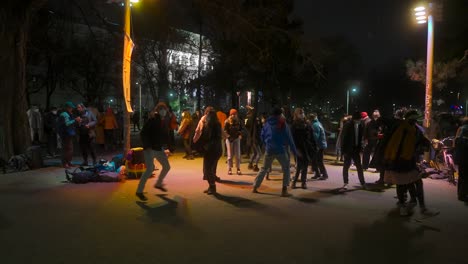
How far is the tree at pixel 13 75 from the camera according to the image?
12.2 meters

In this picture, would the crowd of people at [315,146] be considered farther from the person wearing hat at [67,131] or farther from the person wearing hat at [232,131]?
the person wearing hat at [67,131]

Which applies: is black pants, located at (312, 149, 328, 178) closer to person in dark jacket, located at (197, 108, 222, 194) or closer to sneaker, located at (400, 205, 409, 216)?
person in dark jacket, located at (197, 108, 222, 194)

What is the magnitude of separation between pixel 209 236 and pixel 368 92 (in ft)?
181

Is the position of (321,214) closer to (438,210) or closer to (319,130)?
(438,210)

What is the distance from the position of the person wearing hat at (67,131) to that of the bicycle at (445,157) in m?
9.72

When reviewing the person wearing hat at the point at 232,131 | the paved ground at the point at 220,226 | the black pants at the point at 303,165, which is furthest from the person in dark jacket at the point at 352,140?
the person wearing hat at the point at 232,131

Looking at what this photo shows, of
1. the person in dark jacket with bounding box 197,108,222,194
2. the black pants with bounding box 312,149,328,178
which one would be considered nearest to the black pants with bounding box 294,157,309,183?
the black pants with bounding box 312,149,328,178

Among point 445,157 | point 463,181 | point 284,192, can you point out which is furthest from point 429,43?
point 284,192

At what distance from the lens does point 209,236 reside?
5.79 metres

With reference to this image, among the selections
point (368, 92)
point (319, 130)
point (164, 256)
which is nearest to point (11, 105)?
point (319, 130)

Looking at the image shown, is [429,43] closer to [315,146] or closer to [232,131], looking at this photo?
[315,146]

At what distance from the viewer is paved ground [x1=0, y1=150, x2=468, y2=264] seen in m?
5.09

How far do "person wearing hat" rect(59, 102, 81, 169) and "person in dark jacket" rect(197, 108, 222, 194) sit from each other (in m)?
4.85

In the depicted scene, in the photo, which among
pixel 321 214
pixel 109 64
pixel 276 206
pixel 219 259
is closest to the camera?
pixel 219 259
